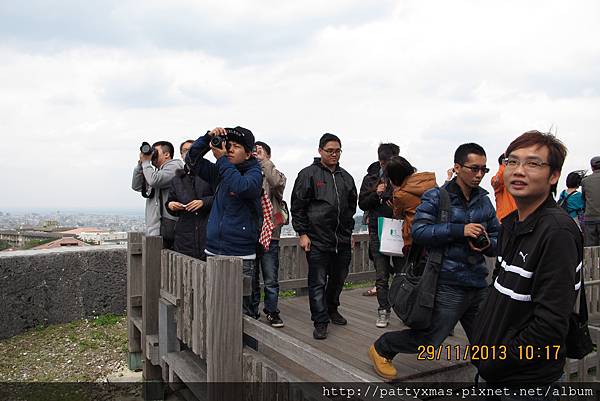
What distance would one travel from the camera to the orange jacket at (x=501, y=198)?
484 cm

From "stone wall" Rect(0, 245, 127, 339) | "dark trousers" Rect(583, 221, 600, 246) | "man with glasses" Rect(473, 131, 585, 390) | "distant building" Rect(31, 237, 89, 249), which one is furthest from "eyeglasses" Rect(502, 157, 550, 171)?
"dark trousers" Rect(583, 221, 600, 246)

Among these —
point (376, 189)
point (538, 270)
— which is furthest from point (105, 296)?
point (538, 270)

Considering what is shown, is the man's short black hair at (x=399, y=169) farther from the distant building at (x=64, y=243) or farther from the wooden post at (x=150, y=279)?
the distant building at (x=64, y=243)

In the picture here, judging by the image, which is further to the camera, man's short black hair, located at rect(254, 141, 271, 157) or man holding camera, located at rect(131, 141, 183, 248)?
man's short black hair, located at rect(254, 141, 271, 157)

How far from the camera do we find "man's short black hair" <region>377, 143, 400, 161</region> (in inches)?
192

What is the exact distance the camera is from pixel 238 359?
300 cm

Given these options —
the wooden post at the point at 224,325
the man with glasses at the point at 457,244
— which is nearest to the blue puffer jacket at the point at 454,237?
the man with glasses at the point at 457,244

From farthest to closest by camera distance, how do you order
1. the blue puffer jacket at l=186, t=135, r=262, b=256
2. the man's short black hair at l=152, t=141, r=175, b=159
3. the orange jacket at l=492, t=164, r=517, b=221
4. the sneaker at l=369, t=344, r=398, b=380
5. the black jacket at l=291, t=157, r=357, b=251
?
the man's short black hair at l=152, t=141, r=175, b=159
the orange jacket at l=492, t=164, r=517, b=221
the black jacket at l=291, t=157, r=357, b=251
the blue puffer jacket at l=186, t=135, r=262, b=256
the sneaker at l=369, t=344, r=398, b=380

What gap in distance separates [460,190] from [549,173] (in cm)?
126

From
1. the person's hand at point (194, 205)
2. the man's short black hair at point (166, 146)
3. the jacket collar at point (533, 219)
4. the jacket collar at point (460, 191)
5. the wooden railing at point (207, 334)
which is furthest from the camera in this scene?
the man's short black hair at point (166, 146)

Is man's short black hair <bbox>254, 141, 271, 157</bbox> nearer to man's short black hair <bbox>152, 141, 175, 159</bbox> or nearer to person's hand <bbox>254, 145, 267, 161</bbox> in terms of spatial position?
person's hand <bbox>254, 145, 267, 161</bbox>

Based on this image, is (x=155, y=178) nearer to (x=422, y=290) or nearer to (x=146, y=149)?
(x=146, y=149)

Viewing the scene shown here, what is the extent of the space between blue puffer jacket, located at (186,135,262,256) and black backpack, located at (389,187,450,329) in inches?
50.2

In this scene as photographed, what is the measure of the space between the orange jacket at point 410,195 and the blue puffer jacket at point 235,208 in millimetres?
1192
